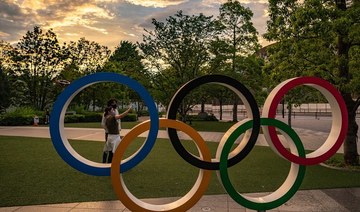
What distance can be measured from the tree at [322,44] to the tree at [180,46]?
12392 mm

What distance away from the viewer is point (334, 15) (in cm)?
1079

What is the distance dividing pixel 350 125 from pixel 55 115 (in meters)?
10.2

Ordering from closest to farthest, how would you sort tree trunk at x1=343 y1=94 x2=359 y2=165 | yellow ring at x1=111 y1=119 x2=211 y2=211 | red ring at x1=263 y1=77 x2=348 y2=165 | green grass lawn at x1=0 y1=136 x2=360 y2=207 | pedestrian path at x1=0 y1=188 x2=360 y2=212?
yellow ring at x1=111 y1=119 x2=211 y2=211, red ring at x1=263 y1=77 x2=348 y2=165, pedestrian path at x1=0 y1=188 x2=360 y2=212, green grass lawn at x1=0 y1=136 x2=360 y2=207, tree trunk at x1=343 y1=94 x2=359 y2=165

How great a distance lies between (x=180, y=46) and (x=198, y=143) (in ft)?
63.3

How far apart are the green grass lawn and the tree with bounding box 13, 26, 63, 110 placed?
26.7 m

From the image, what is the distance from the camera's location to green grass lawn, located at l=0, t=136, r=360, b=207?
320 inches

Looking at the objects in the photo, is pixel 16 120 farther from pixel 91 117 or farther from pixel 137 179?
pixel 137 179

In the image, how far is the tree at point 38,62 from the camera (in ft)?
123

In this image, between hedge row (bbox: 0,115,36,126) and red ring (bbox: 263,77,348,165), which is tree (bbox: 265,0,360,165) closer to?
red ring (bbox: 263,77,348,165)

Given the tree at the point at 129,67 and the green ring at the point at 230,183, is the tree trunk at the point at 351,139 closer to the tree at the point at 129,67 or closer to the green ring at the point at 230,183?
the green ring at the point at 230,183

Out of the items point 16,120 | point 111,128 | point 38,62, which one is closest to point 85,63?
point 38,62

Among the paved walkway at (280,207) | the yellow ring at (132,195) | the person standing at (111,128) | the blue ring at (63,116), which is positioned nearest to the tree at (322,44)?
the paved walkway at (280,207)

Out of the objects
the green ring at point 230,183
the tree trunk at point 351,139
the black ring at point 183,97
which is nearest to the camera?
the black ring at point 183,97

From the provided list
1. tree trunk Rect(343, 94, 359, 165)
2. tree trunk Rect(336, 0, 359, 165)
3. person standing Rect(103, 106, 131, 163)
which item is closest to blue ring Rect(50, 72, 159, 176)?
person standing Rect(103, 106, 131, 163)
